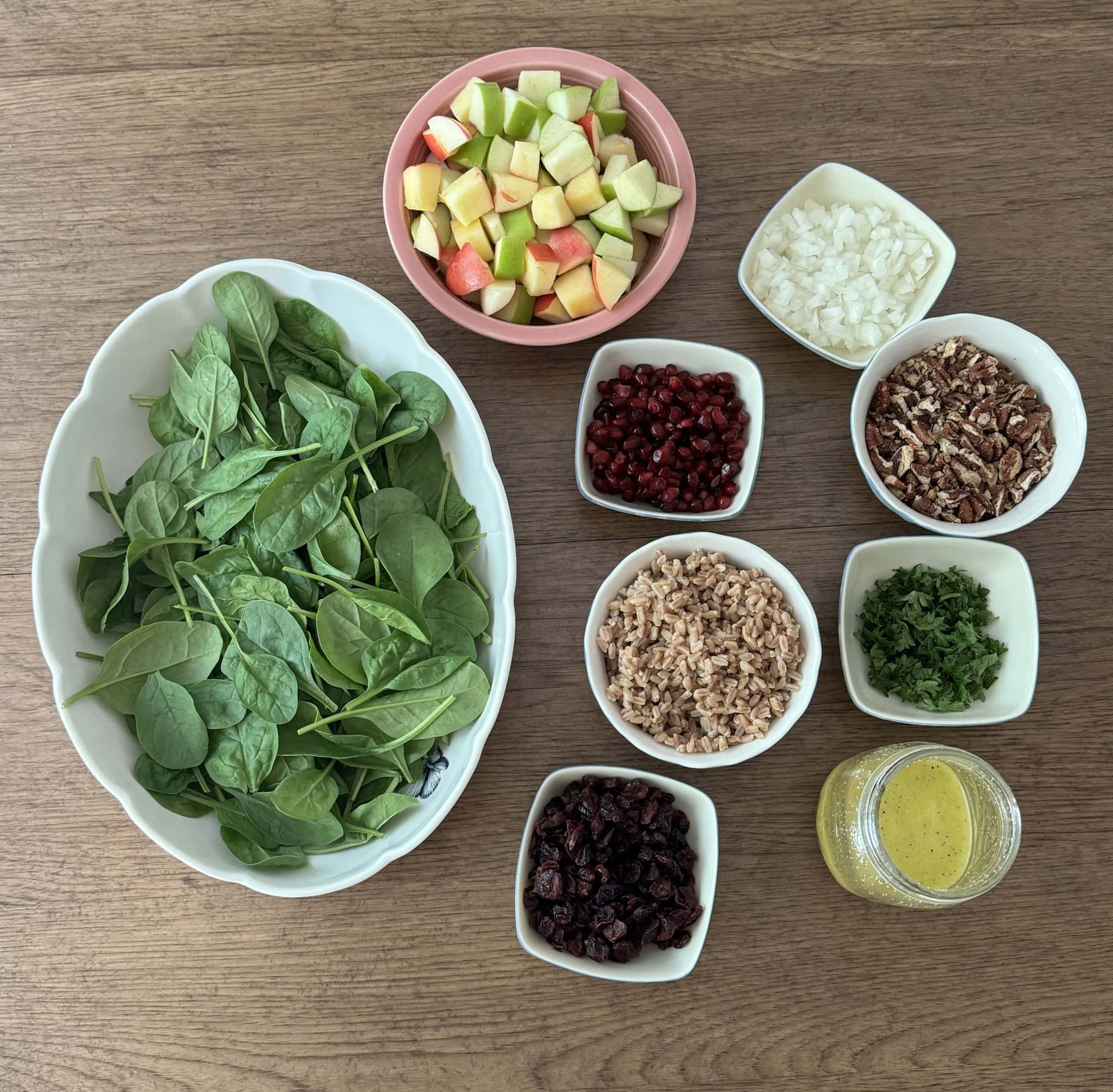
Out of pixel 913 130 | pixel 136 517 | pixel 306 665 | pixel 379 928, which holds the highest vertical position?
pixel 913 130

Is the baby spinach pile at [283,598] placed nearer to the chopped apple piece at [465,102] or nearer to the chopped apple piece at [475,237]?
the chopped apple piece at [475,237]

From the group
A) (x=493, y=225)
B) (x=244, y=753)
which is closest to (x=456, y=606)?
(x=244, y=753)

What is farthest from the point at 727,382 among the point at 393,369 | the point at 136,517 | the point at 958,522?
the point at 136,517

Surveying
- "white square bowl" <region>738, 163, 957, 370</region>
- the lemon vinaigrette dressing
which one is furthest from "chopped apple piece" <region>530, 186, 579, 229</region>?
the lemon vinaigrette dressing

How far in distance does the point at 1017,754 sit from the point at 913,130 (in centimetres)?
102

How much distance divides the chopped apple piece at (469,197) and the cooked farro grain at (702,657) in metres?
0.56

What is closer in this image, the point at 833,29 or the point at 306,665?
the point at 306,665

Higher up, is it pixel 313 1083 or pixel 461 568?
pixel 461 568

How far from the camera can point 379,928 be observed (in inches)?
49.3

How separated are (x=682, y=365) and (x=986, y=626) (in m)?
0.61

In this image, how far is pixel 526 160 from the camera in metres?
1.19

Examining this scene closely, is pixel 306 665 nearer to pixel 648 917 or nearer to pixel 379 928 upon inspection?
pixel 379 928

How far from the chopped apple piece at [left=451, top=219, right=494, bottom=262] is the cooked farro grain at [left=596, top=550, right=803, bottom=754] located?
51cm

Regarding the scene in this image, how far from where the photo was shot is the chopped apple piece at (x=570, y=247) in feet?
3.93
